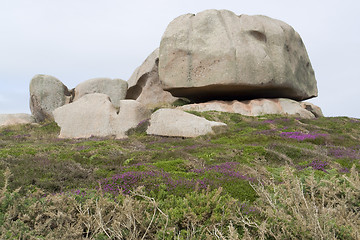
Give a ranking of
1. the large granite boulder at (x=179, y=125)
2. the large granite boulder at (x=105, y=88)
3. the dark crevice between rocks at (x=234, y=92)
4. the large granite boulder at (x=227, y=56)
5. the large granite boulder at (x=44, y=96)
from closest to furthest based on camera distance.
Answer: the large granite boulder at (x=179, y=125), the large granite boulder at (x=227, y=56), the dark crevice between rocks at (x=234, y=92), the large granite boulder at (x=44, y=96), the large granite boulder at (x=105, y=88)

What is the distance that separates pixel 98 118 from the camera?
2241cm

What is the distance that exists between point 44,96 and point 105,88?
23.5 feet

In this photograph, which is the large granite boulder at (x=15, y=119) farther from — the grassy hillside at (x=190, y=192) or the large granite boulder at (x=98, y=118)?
the grassy hillside at (x=190, y=192)

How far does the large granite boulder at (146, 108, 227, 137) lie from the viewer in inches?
731

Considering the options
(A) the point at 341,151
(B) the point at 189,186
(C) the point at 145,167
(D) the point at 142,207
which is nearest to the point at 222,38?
(A) the point at 341,151

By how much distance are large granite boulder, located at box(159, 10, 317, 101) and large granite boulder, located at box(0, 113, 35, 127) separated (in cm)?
1626

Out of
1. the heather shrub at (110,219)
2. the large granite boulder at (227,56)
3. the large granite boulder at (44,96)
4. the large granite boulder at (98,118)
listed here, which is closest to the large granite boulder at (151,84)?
the large granite boulder at (227,56)

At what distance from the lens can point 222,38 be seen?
92.8ft

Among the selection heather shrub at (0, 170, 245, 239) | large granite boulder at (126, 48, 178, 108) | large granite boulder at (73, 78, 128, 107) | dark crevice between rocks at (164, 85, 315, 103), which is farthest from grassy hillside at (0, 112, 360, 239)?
large granite boulder at (73, 78, 128, 107)

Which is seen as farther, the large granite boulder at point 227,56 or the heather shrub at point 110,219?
the large granite boulder at point 227,56

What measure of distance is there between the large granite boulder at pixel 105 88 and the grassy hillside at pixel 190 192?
21.9m

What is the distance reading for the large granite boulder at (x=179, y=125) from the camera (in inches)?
731

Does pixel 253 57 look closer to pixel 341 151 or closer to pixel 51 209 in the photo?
pixel 341 151

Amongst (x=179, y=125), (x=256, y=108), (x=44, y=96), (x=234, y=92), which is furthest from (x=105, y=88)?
(x=179, y=125)
